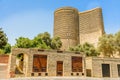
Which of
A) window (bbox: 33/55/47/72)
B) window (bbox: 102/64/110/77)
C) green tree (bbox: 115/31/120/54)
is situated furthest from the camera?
green tree (bbox: 115/31/120/54)

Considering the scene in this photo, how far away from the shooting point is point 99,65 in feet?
84.2

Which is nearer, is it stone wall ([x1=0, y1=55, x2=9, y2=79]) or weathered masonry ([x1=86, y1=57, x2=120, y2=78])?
stone wall ([x1=0, y1=55, x2=9, y2=79])

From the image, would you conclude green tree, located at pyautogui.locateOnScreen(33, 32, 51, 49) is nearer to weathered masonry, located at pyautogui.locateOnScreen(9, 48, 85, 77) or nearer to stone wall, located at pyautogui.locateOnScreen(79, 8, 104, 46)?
weathered masonry, located at pyautogui.locateOnScreen(9, 48, 85, 77)

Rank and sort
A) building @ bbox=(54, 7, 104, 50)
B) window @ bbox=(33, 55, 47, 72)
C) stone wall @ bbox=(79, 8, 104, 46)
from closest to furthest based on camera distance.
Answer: window @ bbox=(33, 55, 47, 72) → stone wall @ bbox=(79, 8, 104, 46) → building @ bbox=(54, 7, 104, 50)

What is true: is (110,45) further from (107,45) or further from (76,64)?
(76,64)

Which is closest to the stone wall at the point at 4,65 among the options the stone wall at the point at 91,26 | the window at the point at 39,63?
the window at the point at 39,63

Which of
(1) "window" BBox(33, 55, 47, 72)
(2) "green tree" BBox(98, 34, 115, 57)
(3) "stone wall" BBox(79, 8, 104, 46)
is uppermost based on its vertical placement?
(3) "stone wall" BBox(79, 8, 104, 46)

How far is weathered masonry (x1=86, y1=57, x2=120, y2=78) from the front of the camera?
83.2 ft

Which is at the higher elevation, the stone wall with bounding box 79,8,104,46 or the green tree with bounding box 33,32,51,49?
the stone wall with bounding box 79,8,104,46

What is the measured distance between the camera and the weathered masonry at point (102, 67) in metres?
25.4

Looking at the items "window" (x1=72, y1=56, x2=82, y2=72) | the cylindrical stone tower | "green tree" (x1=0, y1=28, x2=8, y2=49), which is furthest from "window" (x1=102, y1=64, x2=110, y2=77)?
the cylindrical stone tower

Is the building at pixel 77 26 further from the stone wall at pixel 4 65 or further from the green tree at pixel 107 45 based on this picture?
the stone wall at pixel 4 65

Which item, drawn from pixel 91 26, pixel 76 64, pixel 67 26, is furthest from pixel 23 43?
pixel 91 26

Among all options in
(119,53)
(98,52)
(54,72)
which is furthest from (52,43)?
(54,72)
